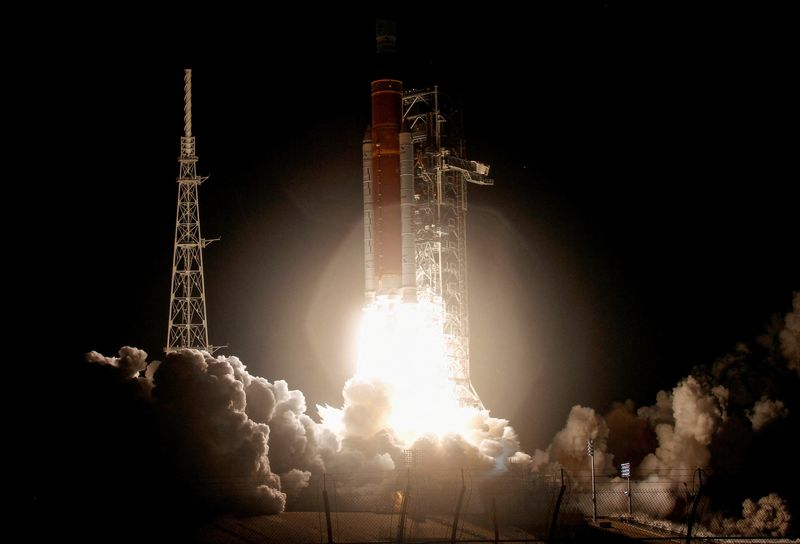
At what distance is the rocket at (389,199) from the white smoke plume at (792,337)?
14693mm

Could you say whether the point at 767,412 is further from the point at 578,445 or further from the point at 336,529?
the point at 336,529

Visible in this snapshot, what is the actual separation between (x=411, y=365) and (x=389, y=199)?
235 inches

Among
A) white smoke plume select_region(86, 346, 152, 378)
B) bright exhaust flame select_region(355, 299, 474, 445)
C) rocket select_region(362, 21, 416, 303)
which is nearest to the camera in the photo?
white smoke plume select_region(86, 346, 152, 378)

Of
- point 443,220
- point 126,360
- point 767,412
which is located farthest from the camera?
point 767,412

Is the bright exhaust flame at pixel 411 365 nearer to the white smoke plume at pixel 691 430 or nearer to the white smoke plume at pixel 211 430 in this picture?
the white smoke plume at pixel 211 430

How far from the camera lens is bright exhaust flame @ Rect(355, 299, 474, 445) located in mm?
50406

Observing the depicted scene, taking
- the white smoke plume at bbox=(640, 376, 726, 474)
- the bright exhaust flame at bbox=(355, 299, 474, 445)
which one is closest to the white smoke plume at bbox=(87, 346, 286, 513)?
the bright exhaust flame at bbox=(355, 299, 474, 445)

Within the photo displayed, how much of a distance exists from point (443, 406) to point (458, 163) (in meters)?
9.01

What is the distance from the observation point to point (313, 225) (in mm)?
60594

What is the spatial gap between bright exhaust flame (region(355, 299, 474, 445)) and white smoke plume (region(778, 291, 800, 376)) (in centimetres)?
1270

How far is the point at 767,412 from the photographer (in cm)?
5406

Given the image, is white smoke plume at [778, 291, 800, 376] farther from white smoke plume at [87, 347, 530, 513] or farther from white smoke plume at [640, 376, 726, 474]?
white smoke plume at [87, 347, 530, 513]

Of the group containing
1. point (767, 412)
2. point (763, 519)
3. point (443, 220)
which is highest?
point (443, 220)

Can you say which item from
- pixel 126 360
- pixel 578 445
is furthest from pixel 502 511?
pixel 126 360
